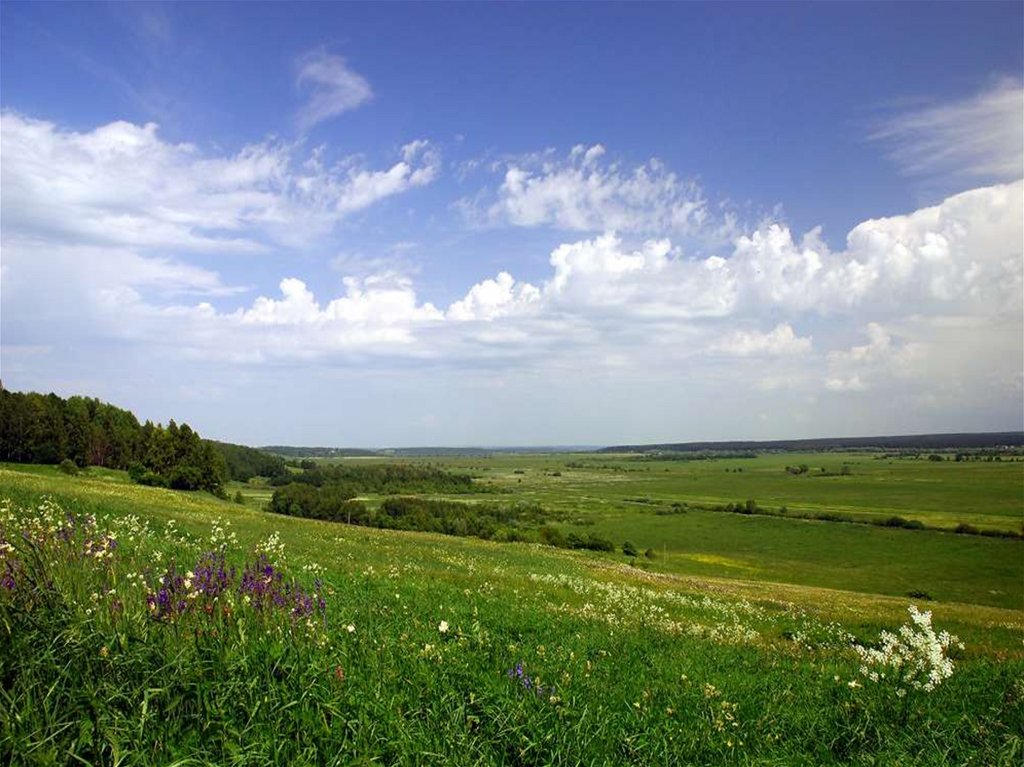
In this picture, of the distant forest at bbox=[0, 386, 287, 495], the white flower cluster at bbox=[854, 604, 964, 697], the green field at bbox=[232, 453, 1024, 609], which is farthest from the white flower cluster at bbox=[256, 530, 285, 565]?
A: the distant forest at bbox=[0, 386, 287, 495]

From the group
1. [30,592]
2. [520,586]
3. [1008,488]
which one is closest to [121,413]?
[520,586]

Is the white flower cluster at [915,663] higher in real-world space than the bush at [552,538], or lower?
higher

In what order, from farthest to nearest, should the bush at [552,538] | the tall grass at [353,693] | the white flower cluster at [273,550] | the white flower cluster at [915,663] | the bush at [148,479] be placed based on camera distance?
1. the bush at [552,538]
2. the bush at [148,479]
3. the white flower cluster at [273,550]
4. the white flower cluster at [915,663]
5. the tall grass at [353,693]

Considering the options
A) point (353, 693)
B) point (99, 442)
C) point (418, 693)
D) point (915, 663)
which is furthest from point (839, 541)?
point (99, 442)

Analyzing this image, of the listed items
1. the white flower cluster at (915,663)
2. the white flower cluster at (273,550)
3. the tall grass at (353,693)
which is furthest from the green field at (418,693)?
the white flower cluster at (273,550)

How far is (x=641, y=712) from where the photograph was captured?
598cm

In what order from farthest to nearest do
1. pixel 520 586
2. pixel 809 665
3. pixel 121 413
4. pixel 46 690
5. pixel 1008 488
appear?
1. pixel 1008 488
2. pixel 121 413
3. pixel 520 586
4. pixel 809 665
5. pixel 46 690

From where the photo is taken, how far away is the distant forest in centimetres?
9688

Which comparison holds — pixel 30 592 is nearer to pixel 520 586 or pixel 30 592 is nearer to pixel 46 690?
pixel 46 690

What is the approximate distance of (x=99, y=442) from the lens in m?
106

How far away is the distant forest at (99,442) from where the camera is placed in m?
96.9

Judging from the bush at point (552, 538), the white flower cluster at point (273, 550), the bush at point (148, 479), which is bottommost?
the bush at point (552, 538)

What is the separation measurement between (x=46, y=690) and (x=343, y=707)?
74.5 inches

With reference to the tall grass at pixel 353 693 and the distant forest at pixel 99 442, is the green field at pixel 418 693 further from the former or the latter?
the distant forest at pixel 99 442
